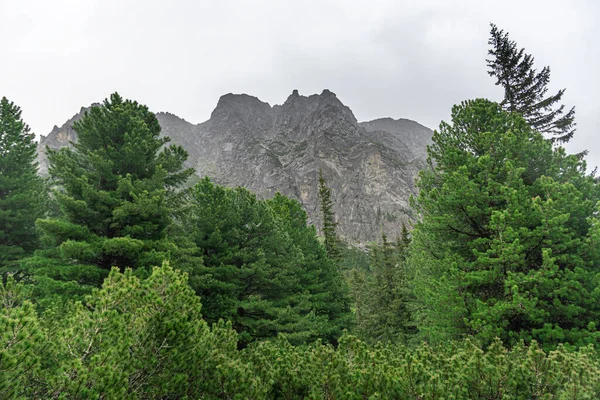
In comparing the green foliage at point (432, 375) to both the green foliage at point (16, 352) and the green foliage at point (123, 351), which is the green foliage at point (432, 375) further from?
the green foliage at point (16, 352)

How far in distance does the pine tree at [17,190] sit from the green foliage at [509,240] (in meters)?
15.2

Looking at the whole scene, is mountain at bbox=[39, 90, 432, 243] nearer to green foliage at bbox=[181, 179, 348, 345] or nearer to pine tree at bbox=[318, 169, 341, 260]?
pine tree at bbox=[318, 169, 341, 260]

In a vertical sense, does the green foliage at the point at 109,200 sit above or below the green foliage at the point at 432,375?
above

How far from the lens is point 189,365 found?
4270mm

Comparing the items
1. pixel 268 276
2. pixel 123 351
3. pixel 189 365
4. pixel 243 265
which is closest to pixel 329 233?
pixel 268 276

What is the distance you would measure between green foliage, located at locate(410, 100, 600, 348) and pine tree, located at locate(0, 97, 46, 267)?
15.2m

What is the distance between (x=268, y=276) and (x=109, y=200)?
20.9 ft

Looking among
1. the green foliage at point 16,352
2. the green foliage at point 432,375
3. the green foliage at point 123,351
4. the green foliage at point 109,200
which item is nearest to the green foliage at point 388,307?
the green foliage at point 432,375

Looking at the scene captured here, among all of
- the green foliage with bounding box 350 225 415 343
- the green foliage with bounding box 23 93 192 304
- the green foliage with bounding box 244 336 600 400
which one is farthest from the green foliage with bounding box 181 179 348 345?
the green foliage with bounding box 350 225 415 343

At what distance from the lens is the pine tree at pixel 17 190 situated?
11.8 m

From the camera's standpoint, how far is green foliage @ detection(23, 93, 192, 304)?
8516 mm

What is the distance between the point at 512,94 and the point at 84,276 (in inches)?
779

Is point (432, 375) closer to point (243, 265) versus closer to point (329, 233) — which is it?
point (243, 265)

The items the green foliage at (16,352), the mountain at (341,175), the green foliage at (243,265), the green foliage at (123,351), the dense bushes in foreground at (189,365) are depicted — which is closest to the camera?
the green foliage at (16,352)
